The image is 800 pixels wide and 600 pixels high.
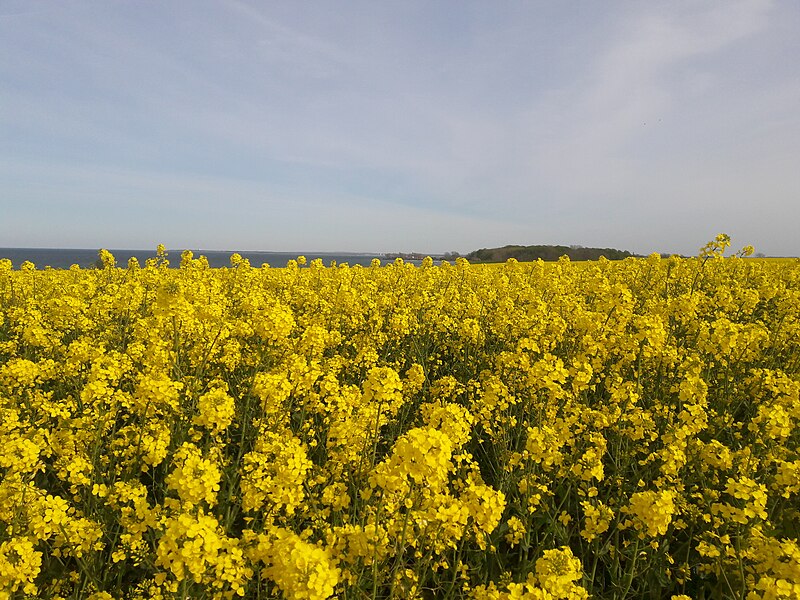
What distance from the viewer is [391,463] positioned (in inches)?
82.8

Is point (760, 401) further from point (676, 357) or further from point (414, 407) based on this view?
point (414, 407)

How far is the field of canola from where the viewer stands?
2189mm

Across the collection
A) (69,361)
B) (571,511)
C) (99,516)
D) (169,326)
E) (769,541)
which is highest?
(169,326)

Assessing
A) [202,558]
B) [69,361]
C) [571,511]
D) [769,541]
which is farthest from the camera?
[69,361]

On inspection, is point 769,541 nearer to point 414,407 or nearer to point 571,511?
point 571,511

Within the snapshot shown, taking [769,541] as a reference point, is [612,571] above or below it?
below

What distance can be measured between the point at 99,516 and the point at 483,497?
2.50 m

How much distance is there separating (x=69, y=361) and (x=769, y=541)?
5.44 m

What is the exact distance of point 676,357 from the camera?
14.4 ft

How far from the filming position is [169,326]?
4.59 metres

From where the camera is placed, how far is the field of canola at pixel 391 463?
2.19m

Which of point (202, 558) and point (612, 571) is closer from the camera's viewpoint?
point (202, 558)

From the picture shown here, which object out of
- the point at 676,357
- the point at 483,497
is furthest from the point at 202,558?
the point at 676,357

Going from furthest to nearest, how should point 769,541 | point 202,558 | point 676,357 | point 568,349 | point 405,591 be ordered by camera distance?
1. point 568,349
2. point 676,357
3. point 405,591
4. point 769,541
5. point 202,558
